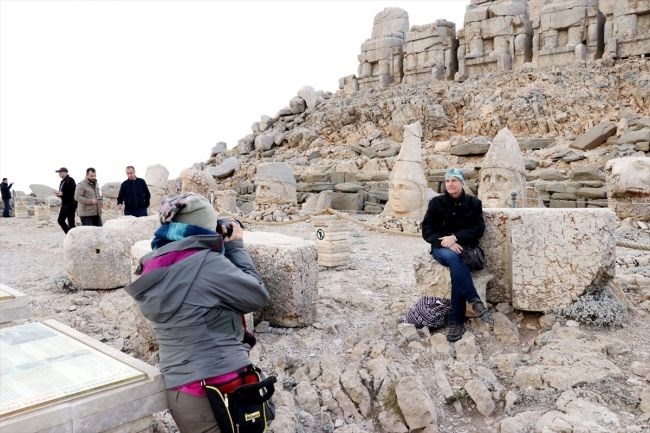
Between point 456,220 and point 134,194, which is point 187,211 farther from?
point 134,194

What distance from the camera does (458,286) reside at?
4043mm

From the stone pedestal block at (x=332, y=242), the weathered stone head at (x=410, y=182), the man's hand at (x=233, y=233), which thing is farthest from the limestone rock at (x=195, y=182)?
the man's hand at (x=233, y=233)

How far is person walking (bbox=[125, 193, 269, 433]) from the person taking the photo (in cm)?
214

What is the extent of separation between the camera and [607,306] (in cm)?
395

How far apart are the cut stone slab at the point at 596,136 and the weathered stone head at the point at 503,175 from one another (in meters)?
6.90

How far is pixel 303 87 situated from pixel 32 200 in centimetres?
1345

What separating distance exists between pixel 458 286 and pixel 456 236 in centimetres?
40

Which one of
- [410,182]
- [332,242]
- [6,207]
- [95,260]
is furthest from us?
[6,207]

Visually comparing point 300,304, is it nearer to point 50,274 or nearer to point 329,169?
point 50,274

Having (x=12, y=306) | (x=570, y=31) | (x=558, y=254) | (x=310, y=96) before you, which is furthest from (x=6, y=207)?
(x=570, y=31)

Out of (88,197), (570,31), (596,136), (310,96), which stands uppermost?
(570,31)

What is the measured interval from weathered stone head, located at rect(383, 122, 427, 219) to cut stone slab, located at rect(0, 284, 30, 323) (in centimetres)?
841

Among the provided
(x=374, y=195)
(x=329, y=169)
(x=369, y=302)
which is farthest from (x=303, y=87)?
(x=369, y=302)

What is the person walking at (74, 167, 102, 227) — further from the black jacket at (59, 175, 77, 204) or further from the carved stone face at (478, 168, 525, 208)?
the carved stone face at (478, 168, 525, 208)
